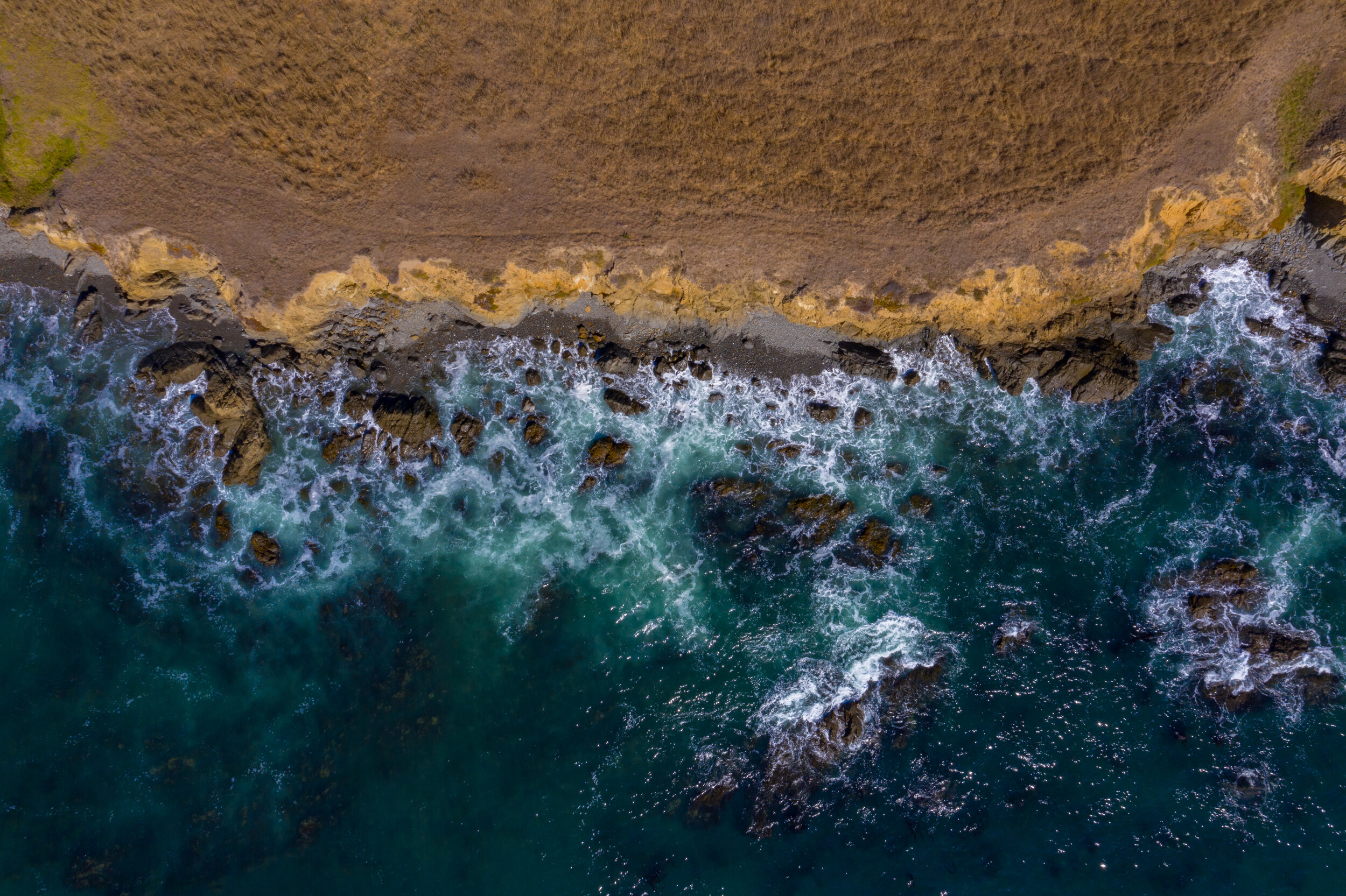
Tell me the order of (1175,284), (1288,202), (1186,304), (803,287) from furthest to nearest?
(1175,284), (1186,304), (803,287), (1288,202)

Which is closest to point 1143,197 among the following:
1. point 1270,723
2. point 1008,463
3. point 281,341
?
point 1008,463

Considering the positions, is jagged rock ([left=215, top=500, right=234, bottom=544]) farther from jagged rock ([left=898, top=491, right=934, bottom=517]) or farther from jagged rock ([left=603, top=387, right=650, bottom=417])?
jagged rock ([left=898, top=491, right=934, bottom=517])

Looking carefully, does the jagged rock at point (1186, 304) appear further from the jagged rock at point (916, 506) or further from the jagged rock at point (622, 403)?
the jagged rock at point (622, 403)

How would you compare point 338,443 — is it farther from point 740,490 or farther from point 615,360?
point 740,490

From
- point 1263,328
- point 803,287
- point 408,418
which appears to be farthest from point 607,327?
point 1263,328

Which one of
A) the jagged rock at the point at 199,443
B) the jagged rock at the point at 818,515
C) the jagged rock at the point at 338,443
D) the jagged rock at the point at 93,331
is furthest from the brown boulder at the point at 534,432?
the jagged rock at the point at 93,331
